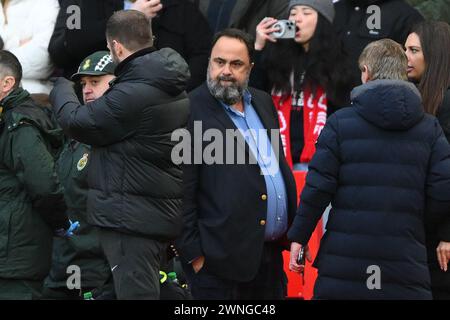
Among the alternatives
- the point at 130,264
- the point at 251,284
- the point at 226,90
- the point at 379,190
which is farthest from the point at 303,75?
the point at 130,264

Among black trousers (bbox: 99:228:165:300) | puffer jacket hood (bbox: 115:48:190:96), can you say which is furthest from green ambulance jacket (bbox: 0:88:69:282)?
puffer jacket hood (bbox: 115:48:190:96)

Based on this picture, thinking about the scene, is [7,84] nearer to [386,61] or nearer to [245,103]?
[245,103]

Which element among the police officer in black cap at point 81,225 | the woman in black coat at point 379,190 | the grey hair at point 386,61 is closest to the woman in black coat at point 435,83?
the woman in black coat at point 379,190

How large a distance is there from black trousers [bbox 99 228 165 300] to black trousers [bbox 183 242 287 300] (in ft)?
2.41

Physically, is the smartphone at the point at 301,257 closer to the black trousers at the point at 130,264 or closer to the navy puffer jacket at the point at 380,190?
the navy puffer jacket at the point at 380,190

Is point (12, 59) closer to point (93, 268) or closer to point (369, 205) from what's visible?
point (93, 268)

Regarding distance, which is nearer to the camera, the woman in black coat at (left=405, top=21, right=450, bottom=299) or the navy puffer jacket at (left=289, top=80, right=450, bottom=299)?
the navy puffer jacket at (left=289, top=80, right=450, bottom=299)

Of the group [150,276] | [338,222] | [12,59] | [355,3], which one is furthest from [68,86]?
[355,3]

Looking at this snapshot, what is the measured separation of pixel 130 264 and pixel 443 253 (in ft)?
6.57

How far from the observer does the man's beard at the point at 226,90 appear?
893cm

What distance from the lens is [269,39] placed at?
34.8 ft

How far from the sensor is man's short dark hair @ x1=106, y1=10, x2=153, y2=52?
822 cm

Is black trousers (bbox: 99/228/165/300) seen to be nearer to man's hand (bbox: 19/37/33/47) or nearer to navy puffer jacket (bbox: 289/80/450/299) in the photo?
navy puffer jacket (bbox: 289/80/450/299)

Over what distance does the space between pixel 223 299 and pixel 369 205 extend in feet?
4.54
